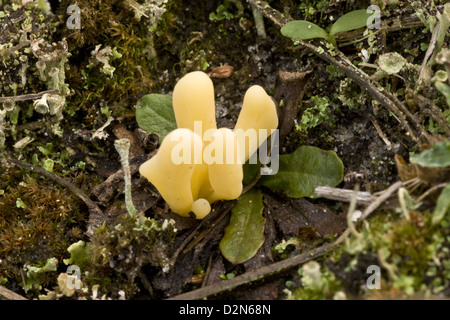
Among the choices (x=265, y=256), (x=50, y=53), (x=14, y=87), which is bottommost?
(x=265, y=256)

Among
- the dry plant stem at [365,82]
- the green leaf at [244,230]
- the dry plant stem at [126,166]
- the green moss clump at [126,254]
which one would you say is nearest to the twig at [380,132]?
the dry plant stem at [365,82]

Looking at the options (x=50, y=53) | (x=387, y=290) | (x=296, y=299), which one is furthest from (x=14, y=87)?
(x=387, y=290)

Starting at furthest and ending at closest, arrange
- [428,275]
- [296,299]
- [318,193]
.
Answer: [318,193]
[296,299]
[428,275]

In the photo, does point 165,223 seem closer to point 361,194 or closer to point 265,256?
point 265,256

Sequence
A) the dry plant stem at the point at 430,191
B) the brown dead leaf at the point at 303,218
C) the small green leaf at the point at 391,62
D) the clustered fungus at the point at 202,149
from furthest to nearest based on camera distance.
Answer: the small green leaf at the point at 391,62 < the brown dead leaf at the point at 303,218 < the clustered fungus at the point at 202,149 < the dry plant stem at the point at 430,191

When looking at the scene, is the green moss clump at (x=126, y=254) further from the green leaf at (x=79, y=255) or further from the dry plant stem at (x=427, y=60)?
the dry plant stem at (x=427, y=60)

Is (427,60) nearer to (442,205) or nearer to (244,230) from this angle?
(442,205)
